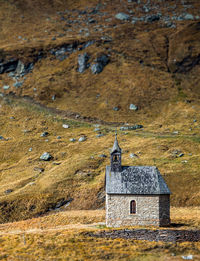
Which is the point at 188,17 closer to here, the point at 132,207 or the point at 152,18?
the point at 152,18

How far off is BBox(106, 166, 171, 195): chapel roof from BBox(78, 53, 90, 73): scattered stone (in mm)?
91402

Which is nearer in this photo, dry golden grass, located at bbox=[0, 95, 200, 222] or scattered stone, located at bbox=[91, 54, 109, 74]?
dry golden grass, located at bbox=[0, 95, 200, 222]

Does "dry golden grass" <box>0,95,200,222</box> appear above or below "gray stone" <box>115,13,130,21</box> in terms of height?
below

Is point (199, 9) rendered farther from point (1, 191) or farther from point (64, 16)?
point (1, 191)

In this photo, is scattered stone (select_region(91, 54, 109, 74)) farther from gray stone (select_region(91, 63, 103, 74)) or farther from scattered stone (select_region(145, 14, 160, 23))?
scattered stone (select_region(145, 14, 160, 23))

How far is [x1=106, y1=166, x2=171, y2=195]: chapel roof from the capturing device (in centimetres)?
4628

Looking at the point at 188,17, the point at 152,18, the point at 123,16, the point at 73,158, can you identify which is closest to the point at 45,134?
the point at 73,158

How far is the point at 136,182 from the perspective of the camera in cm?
4734

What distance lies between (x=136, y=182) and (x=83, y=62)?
3779 inches

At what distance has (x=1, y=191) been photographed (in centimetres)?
6769

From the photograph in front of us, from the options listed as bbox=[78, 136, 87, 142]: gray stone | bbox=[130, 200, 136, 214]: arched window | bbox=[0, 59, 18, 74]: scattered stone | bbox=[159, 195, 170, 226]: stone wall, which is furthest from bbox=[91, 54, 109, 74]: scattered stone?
bbox=[159, 195, 170, 226]: stone wall

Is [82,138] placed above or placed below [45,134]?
above

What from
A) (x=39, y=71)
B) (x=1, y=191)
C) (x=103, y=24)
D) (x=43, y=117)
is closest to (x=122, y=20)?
(x=103, y=24)

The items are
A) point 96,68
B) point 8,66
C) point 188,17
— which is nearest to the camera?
point 96,68
